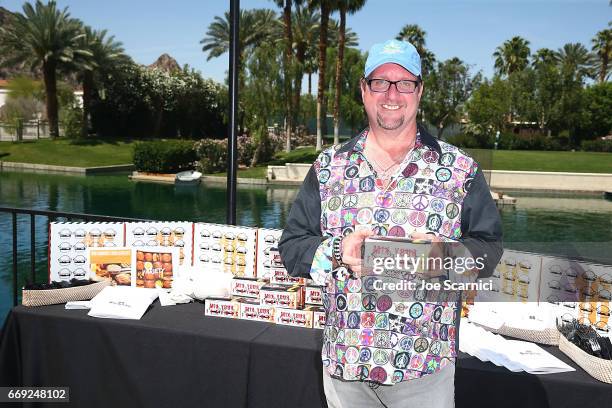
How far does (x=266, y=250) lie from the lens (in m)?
3.60

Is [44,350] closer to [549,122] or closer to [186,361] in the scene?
→ [186,361]

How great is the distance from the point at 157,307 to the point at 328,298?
181 cm

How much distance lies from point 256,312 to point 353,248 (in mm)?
1642

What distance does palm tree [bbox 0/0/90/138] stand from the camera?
41406mm

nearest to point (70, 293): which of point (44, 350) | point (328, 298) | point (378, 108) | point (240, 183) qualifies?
point (44, 350)

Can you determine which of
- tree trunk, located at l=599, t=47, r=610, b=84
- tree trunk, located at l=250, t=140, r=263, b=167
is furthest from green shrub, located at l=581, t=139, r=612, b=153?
tree trunk, located at l=250, t=140, r=263, b=167

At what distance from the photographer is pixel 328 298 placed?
2.00 meters

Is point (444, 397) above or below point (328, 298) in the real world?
below

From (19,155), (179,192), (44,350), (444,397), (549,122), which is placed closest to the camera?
(444,397)

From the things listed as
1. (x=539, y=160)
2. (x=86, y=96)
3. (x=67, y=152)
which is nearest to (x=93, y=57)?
(x=86, y=96)

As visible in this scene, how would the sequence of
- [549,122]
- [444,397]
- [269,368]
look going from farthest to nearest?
1. [549,122]
2. [269,368]
3. [444,397]

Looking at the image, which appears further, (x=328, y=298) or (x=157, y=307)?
(x=157, y=307)

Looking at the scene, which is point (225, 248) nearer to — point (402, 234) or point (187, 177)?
point (402, 234)

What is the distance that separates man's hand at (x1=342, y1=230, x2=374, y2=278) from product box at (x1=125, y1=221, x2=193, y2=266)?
2.14m
